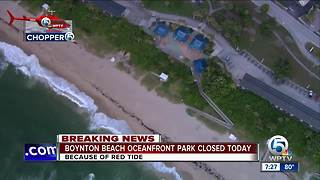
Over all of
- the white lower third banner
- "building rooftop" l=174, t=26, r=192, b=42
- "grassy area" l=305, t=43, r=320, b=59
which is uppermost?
"building rooftop" l=174, t=26, r=192, b=42

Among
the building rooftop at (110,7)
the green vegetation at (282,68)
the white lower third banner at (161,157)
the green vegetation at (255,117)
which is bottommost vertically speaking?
the white lower third banner at (161,157)

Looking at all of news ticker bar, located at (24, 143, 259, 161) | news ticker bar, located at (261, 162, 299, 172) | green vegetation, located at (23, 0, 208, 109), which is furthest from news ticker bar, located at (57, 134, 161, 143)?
news ticker bar, located at (261, 162, 299, 172)

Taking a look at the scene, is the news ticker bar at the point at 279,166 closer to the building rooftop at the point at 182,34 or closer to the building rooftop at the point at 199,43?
the building rooftop at the point at 199,43

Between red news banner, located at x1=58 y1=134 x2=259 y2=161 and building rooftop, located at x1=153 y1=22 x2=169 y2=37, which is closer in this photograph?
red news banner, located at x1=58 y1=134 x2=259 y2=161

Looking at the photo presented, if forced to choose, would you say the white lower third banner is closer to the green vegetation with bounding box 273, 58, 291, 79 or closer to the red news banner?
the red news banner

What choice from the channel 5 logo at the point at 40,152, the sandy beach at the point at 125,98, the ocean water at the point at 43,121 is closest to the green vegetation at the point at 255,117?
the sandy beach at the point at 125,98

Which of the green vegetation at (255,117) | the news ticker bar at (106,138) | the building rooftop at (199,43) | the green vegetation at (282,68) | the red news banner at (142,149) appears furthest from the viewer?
the building rooftop at (199,43)

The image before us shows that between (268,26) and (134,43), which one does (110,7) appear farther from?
(268,26)

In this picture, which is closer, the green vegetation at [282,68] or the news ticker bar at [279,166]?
the news ticker bar at [279,166]
